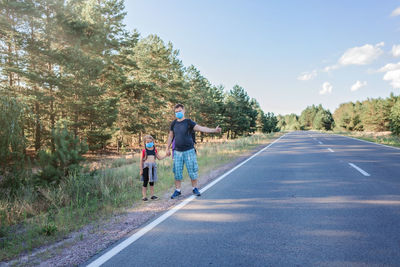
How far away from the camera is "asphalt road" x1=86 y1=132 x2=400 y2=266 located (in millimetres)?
2582

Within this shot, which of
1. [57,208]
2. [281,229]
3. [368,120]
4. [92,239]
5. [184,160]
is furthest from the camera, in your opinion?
[368,120]

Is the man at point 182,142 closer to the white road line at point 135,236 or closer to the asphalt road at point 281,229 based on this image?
the white road line at point 135,236

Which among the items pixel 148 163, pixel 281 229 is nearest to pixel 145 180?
pixel 148 163

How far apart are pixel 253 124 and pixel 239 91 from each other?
10.8 metres

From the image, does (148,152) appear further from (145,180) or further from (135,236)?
(135,236)

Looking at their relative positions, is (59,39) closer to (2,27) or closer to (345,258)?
(2,27)

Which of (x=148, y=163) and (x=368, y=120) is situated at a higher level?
(x=368, y=120)

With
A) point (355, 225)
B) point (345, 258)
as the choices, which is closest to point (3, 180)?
point (345, 258)

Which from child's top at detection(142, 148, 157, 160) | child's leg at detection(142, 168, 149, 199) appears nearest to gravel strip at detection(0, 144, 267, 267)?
child's leg at detection(142, 168, 149, 199)

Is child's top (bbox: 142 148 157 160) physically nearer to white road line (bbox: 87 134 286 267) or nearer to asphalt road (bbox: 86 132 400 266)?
white road line (bbox: 87 134 286 267)

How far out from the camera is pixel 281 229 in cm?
340

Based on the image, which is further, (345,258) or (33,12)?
(33,12)

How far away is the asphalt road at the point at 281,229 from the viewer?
2582 millimetres

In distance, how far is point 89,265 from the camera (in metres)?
2.55
